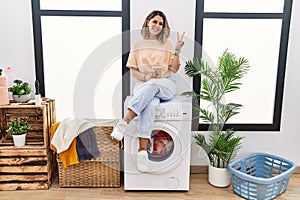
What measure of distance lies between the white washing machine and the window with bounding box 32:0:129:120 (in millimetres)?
480

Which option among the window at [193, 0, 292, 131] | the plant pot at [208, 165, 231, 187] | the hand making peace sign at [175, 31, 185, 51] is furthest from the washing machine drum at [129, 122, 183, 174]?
the hand making peace sign at [175, 31, 185, 51]

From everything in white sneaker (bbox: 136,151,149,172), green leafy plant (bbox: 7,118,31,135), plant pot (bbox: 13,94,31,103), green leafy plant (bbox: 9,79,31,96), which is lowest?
white sneaker (bbox: 136,151,149,172)

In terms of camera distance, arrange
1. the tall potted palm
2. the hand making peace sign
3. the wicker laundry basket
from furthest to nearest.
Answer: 1. the hand making peace sign
2. the wicker laundry basket
3. the tall potted palm

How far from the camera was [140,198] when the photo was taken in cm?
217

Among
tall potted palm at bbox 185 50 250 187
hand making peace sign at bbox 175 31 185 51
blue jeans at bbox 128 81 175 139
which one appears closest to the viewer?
blue jeans at bbox 128 81 175 139

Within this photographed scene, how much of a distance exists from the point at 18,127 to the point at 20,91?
11.2 inches

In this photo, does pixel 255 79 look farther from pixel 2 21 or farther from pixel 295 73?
pixel 2 21

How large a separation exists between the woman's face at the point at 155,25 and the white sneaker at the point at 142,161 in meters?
0.96

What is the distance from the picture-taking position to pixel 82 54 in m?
2.53

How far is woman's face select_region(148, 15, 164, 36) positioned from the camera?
2282 millimetres

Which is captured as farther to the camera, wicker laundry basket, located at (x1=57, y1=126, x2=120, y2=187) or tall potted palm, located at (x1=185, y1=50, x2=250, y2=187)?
wicker laundry basket, located at (x1=57, y1=126, x2=120, y2=187)

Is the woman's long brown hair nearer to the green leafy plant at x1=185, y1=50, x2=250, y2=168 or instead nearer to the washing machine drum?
the green leafy plant at x1=185, y1=50, x2=250, y2=168

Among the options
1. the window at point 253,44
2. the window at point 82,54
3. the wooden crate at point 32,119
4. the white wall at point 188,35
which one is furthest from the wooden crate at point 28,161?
the window at point 253,44

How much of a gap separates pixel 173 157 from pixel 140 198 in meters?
0.40
